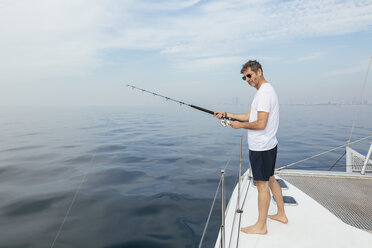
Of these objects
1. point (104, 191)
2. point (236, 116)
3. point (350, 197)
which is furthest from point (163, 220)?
point (350, 197)

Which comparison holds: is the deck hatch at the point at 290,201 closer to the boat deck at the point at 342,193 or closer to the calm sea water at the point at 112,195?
the boat deck at the point at 342,193

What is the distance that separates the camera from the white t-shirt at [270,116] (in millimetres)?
2082

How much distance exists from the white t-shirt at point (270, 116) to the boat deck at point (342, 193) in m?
1.70

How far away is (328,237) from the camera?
227 cm

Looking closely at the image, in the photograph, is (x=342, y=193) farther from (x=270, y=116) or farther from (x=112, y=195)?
(x=112, y=195)

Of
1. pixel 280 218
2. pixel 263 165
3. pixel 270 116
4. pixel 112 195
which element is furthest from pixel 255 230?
pixel 112 195

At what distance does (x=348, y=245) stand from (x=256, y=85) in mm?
1946

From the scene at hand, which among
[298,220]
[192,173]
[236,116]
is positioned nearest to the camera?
[298,220]

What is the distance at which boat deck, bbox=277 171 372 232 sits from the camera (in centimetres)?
280

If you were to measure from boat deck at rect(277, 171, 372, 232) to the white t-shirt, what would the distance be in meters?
1.70

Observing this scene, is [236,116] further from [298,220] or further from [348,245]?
[348,245]

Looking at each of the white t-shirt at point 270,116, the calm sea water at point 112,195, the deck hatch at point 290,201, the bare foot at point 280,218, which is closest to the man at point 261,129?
the white t-shirt at point 270,116

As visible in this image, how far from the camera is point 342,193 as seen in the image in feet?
11.8

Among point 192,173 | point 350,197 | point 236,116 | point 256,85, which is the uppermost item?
point 256,85
